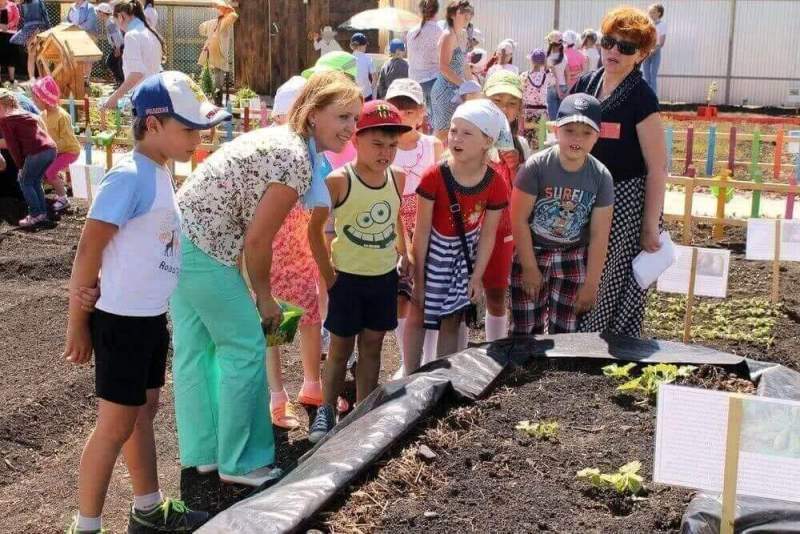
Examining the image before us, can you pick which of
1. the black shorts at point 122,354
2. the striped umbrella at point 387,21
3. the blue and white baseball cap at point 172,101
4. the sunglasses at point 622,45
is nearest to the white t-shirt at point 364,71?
the striped umbrella at point 387,21

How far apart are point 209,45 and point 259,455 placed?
1429 cm

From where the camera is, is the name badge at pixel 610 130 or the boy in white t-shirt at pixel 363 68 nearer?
the name badge at pixel 610 130

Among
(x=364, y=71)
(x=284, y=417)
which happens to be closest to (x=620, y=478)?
(x=284, y=417)

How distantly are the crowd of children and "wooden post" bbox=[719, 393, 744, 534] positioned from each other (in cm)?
174

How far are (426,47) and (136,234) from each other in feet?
21.8

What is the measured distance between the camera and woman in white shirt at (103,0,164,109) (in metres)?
8.50

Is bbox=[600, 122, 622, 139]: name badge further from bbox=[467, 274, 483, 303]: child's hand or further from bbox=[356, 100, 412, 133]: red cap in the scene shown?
bbox=[356, 100, 412, 133]: red cap

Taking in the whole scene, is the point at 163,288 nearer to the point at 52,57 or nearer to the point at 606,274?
the point at 606,274

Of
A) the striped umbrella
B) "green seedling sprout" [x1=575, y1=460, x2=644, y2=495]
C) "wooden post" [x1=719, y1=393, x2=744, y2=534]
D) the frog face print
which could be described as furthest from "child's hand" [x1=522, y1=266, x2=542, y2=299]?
the striped umbrella

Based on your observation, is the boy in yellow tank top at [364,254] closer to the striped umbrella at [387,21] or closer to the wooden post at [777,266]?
the wooden post at [777,266]

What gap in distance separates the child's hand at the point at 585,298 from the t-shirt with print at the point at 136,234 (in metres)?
2.04

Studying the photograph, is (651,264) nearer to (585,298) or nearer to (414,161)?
(585,298)

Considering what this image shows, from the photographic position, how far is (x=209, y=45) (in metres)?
17.1

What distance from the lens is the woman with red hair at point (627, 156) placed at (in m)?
4.52
